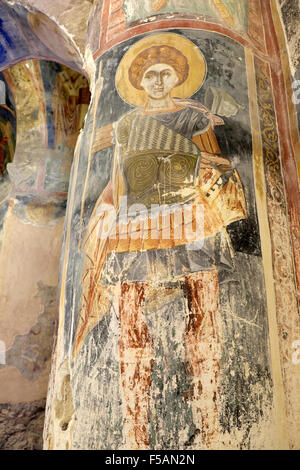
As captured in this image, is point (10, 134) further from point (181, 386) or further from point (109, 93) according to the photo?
point (181, 386)

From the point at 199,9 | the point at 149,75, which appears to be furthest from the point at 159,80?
the point at 199,9

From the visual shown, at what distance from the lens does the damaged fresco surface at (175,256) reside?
119 inches

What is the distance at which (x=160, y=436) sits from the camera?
9.61 ft

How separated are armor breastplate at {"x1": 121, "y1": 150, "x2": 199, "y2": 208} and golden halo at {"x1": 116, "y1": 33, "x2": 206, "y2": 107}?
2.18 feet

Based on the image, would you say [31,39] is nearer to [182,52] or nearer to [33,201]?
[33,201]

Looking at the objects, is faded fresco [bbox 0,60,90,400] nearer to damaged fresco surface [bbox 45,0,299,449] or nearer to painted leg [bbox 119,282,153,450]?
damaged fresco surface [bbox 45,0,299,449]

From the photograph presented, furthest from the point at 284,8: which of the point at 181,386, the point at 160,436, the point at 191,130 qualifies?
the point at 160,436

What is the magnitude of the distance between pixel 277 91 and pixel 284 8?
3.68ft

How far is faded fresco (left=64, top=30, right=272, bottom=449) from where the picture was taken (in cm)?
301

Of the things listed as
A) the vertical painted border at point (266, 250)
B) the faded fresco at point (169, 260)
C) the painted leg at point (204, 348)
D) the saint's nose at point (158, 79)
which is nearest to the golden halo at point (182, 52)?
the faded fresco at point (169, 260)

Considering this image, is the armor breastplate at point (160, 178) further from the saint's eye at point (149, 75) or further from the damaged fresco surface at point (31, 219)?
the damaged fresco surface at point (31, 219)

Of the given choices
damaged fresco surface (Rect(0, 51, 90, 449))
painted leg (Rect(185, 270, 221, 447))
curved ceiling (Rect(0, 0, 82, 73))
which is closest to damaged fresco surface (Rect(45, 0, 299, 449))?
painted leg (Rect(185, 270, 221, 447))

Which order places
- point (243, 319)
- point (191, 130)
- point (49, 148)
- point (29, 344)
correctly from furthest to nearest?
1. point (49, 148)
2. point (29, 344)
3. point (191, 130)
4. point (243, 319)
